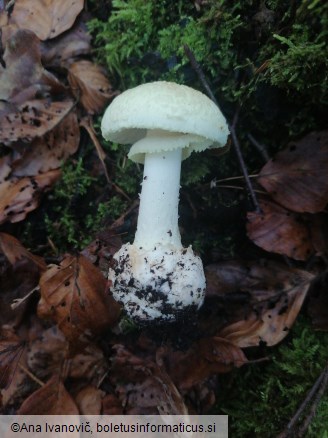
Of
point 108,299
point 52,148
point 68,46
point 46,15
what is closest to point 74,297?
point 108,299

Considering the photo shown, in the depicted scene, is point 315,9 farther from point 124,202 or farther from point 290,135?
point 124,202

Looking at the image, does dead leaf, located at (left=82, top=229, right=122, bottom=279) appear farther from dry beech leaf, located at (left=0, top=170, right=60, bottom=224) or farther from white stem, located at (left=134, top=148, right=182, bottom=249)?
dry beech leaf, located at (left=0, top=170, right=60, bottom=224)

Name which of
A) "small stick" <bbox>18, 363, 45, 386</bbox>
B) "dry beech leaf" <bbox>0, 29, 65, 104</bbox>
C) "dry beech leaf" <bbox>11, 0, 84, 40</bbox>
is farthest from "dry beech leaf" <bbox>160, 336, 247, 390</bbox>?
"dry beech leaf" <bbox>11, 0, 84, 40</bbox>

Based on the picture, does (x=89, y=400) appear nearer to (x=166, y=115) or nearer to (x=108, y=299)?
(x=108, y=299)

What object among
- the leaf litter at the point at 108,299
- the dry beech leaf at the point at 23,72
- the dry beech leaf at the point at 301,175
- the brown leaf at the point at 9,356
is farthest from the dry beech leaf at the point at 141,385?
the dry beech leaf at the point at 23,72

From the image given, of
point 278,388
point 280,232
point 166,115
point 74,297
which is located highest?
point 166,115

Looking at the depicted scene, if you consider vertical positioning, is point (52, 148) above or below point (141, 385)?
above

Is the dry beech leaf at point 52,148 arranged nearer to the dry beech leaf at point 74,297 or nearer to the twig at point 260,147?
the dry beech leaf at point 74,297
